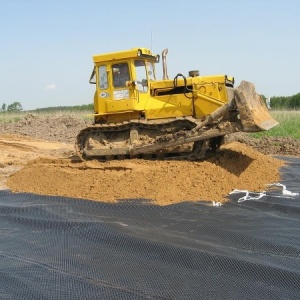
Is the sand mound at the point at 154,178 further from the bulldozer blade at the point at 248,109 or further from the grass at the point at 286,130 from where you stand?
the grass at the point at 286,130

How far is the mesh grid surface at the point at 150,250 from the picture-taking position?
13.0ft

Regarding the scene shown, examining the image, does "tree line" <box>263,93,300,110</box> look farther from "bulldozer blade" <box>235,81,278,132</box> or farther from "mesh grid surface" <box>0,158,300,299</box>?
"mesh grid surface" <box>0,158,300,299</box>

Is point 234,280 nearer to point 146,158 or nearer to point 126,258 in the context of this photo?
point 126,258

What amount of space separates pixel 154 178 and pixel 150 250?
11.7 feet

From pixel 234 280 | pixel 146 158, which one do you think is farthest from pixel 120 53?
pixel 234 280

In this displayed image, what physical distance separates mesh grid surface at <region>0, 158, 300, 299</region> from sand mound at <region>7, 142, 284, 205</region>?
1.90 ft

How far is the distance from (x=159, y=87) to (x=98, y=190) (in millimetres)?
4047

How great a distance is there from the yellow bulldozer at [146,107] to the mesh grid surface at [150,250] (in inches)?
135

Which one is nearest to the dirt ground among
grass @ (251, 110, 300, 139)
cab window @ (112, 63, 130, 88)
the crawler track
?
the crawler track

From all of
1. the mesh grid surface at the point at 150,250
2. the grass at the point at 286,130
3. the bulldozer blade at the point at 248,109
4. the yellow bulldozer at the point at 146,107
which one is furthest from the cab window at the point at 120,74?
the grass at the point at 286,130

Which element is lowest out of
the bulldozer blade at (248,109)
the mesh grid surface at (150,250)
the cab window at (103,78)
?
the mesh grid surface at (150,250)

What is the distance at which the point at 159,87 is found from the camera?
37.1 ft

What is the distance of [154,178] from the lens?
8422 millimetres

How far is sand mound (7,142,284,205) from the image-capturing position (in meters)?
7.80
